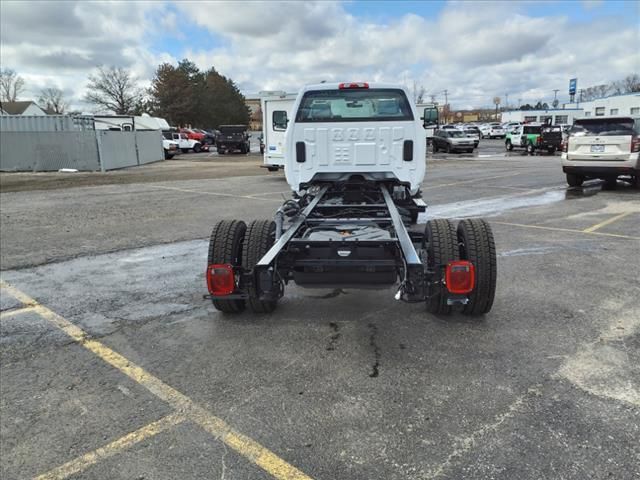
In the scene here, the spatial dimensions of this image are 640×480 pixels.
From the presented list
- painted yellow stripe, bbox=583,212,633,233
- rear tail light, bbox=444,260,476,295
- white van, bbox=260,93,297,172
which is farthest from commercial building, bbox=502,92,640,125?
rear tail light, bbox=444,260,476,295

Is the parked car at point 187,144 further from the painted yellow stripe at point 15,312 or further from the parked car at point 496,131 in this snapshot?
the painted yellow stripe at point 15,312

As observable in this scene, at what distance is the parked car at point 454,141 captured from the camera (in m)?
33.6

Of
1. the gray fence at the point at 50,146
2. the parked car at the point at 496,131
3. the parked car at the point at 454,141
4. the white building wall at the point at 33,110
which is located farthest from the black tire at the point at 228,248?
the white building wall at the point at 33,110

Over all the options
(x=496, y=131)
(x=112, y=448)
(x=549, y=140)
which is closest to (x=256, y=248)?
(x=112, y=448)

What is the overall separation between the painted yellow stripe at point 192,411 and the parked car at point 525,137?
3193 cm

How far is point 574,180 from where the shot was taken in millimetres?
13773

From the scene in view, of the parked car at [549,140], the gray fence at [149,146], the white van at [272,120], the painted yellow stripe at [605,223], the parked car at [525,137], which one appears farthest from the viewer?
the parked car at [525,137]

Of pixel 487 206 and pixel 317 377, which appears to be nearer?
pixel 317 377

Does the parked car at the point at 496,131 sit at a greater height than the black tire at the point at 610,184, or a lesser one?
greater

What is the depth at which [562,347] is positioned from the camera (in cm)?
384

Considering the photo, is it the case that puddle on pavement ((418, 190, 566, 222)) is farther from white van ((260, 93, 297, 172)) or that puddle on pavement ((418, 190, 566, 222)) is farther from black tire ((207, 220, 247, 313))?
white van ((260, 93, 297, 172))

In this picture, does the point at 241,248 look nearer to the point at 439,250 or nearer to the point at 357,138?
the point at 439,250

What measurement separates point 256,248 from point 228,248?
24cm

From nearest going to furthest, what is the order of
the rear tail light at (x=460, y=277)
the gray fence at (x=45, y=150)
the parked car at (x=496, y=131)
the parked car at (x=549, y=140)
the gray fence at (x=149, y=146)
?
the rear tail light at (x=460, y=277) < the gray fence at (x=45, y=150) < the gray fence at (x=149, y=146) < the parked car at (x=549, y=140) < the parked car at (x=496, y=131)
